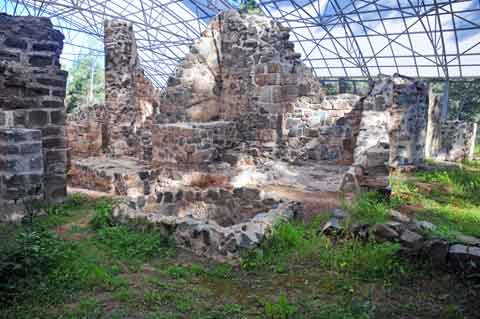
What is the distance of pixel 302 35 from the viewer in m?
24.5

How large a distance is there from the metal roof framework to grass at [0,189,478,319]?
17.5 m

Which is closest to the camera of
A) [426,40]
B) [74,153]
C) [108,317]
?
[108,317]

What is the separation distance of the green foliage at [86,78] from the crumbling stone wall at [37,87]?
28.5 metres

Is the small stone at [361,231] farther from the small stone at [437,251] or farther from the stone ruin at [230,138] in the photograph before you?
the stone ruin at [230,138]

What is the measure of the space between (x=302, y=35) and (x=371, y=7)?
4804mm

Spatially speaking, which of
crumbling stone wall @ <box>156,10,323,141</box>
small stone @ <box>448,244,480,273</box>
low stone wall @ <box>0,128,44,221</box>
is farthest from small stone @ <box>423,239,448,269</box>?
crumbling stone wall @ <box>156,10,323,141</box>

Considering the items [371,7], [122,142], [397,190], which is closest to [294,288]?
[397,190]

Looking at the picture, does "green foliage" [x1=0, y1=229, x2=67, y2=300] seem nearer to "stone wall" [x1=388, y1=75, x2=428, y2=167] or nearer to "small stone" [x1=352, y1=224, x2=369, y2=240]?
"small stone" [x1=352, y1=224, x2=369, y2=240]

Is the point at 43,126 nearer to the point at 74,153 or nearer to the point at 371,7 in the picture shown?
the point at 74,153

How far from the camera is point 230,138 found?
10.1m

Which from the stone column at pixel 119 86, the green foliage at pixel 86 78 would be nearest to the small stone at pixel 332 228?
the stone column at pixel 119 86

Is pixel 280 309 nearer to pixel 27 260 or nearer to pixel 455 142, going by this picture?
pixel 27 260

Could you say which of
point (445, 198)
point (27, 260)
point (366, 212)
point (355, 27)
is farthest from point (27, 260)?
point (355, 27)

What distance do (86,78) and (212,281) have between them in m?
37.0
